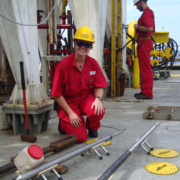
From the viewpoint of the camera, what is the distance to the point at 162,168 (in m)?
2.20

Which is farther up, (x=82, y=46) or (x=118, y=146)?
(x=82, y=46)

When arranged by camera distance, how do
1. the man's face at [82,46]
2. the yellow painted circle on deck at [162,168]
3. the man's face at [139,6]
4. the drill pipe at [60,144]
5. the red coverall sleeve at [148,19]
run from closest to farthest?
the yellow painted circle on deck at [162,168]
the drill pipe at [60,144]
the man's face at [82,46]
the red coverall sleeve at [148,19]
the man's face at [139,6]

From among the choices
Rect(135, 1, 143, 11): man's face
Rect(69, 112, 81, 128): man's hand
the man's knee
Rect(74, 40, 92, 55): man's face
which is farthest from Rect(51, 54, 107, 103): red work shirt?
Rect(135, 1, 143, 11): man's face

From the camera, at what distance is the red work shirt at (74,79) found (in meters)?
2.92

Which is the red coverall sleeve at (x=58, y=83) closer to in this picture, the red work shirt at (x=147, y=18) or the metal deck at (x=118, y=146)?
the metal deck at (x=118, y=146)

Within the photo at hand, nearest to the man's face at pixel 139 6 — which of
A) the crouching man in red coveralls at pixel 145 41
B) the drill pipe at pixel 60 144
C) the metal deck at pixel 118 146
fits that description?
the crouching man in red coveralls at pixel 145 41

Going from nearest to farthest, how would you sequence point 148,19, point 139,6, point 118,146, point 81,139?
point 118,146
point 81,139
point 148,19
point 139,6

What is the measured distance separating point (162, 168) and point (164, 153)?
0.36m

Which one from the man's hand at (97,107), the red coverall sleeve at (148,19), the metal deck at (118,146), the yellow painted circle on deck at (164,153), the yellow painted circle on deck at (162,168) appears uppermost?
the red coverall sleeve at (148,19)

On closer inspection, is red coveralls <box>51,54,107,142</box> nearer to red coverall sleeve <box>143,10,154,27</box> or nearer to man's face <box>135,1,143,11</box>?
red coverall sleeve <box>143,10,154,27</box>

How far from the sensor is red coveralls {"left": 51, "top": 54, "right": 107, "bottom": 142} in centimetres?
293

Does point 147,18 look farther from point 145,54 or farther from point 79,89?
point 79,89

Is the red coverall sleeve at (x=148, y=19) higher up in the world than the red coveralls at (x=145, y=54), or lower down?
higher up

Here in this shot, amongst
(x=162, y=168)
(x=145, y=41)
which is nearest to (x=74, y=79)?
(x=162, y=168)
